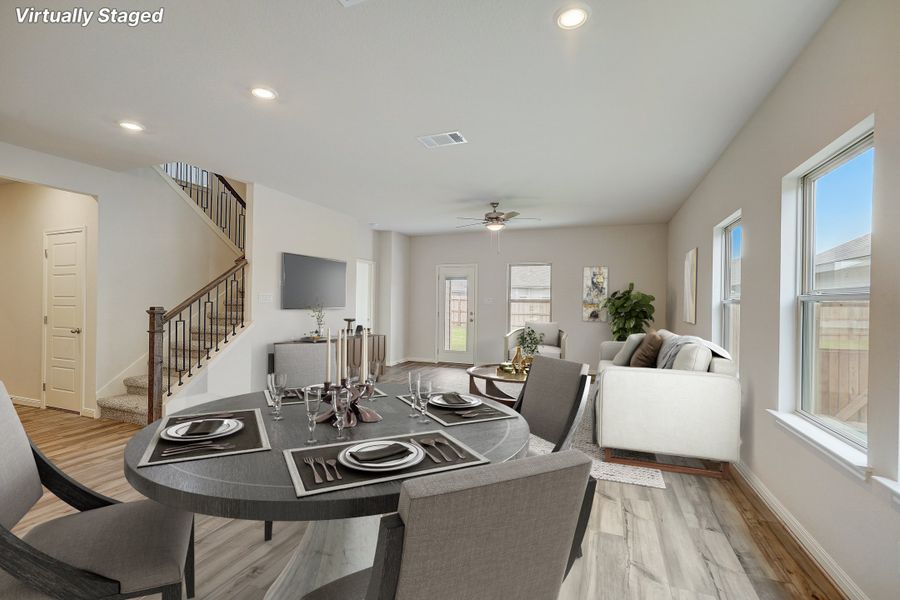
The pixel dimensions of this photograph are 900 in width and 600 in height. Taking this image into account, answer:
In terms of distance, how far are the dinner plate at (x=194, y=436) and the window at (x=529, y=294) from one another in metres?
6.88

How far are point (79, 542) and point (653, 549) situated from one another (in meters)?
2.38

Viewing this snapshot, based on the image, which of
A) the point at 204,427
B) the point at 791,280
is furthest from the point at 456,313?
the point at 204,427

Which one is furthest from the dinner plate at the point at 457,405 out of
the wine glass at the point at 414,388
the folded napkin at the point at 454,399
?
the wine glass at the point at 414,388

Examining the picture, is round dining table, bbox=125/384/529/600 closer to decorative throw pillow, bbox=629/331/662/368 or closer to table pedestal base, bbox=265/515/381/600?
table pedestal base, bbox=265/515/381/600

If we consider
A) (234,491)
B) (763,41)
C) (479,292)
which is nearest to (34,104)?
(234,491)

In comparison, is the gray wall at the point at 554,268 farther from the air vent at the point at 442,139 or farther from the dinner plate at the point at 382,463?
the dinner plate at the point at 382,463

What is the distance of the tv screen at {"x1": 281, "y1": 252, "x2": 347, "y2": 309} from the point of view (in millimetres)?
5445

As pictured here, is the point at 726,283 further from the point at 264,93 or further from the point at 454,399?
the point at 264,93

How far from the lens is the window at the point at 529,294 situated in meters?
7.96

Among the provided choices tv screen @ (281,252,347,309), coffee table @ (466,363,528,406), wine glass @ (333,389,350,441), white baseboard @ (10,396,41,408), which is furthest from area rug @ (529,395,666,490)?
white baseboard @ (10,396,41,408)

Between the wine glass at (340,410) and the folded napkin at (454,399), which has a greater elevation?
the wine glass at (340,410)

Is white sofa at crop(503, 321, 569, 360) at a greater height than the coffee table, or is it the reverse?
white sofa at crop(503, 321, 569, 360)

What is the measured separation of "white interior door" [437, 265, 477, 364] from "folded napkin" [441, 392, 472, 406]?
253 inches

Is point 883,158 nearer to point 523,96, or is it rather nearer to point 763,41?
point 763,41
